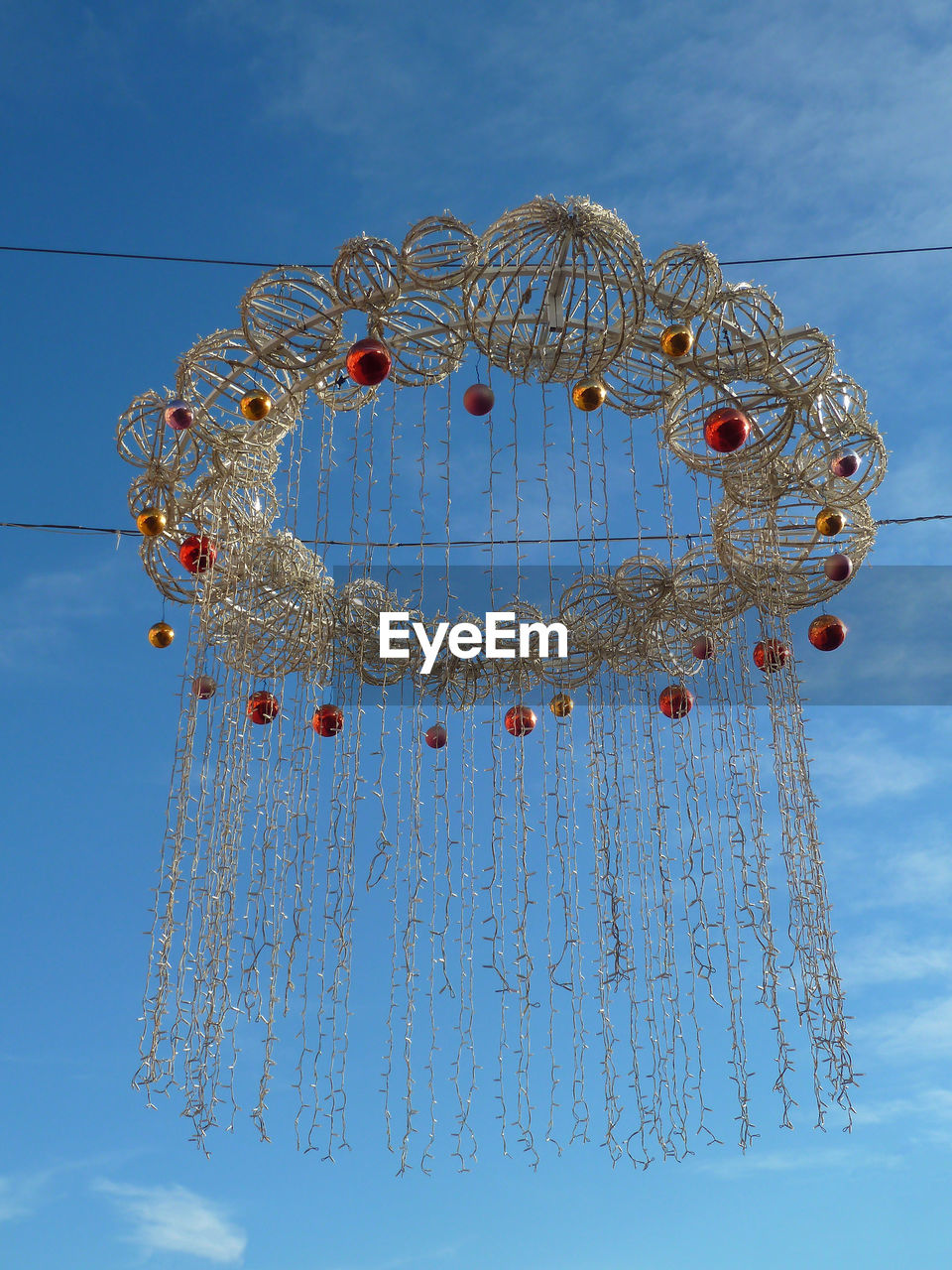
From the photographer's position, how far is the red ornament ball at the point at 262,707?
4121 millimetres

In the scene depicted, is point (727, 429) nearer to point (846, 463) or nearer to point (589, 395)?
point (589, 395)

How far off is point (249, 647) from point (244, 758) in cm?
44

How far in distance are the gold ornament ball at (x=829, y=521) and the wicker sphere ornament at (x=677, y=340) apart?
30.1 inches

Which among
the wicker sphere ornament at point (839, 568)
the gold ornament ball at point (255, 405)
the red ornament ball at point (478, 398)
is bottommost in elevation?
the wicker sphere ornament at point (839, 568)

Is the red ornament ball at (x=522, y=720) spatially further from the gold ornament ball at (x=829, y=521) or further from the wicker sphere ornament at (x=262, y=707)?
the gold ornament ball at (x=829, y=521)

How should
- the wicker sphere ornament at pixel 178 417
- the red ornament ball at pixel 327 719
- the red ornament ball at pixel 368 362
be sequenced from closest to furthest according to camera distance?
the red ornament ball at pixel 368 362, the wicker sphere ornament at pixel 178 417, the red ornament ball at pixel 327 719

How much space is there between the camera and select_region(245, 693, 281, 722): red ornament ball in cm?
412

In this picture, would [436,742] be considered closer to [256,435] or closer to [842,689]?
[256,435]

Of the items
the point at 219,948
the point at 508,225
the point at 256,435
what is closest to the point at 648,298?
the point at 508,225

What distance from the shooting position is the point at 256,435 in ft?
13.1

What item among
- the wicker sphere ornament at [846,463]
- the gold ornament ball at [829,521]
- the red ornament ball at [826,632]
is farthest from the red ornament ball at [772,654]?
the wicker sphere ornament at [846,463]

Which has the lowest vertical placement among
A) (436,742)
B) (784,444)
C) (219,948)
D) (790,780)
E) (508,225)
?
(219,948)

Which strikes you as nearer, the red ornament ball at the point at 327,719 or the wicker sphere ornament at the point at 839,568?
the wicker sphere ornament at the point at 839,568

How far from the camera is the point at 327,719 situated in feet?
13.6
